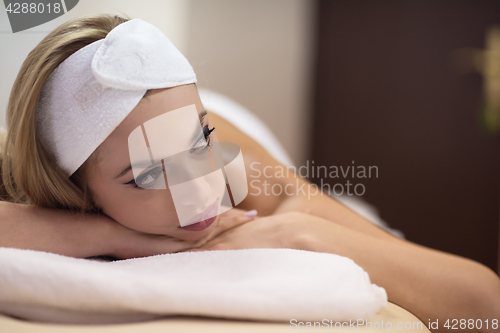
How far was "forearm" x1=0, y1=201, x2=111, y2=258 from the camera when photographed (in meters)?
0.46

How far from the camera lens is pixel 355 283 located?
0.35m

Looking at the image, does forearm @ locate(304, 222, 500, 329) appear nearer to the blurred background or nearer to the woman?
the woman

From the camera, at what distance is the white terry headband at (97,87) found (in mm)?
463

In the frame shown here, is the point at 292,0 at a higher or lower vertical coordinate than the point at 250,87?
higher

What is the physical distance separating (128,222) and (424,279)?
1.47 ft

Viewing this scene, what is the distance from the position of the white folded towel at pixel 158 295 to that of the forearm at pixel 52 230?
114 mm

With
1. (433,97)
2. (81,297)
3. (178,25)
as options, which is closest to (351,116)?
(433,97)

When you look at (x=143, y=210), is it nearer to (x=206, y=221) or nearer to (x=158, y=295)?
(x=206, y=221)

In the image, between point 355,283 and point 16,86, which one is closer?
point 355,283

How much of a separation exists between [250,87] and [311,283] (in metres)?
1.25

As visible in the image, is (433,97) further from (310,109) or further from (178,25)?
(178,25)

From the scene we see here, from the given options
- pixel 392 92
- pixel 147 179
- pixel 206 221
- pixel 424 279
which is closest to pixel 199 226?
pixel 206 221

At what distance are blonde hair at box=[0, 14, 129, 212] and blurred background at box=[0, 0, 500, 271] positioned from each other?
0.85 meters

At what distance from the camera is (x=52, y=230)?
0.48m
